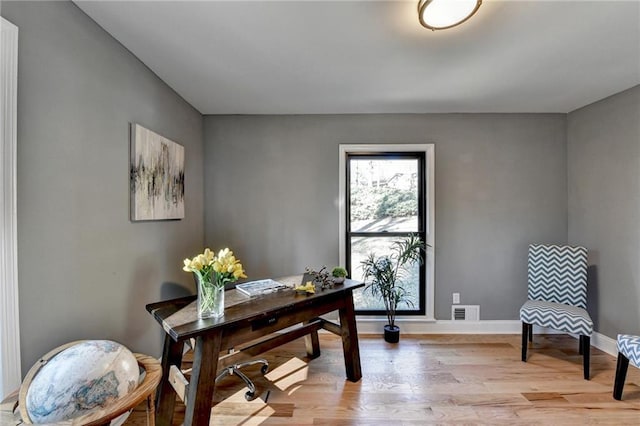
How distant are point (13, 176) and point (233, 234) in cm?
207

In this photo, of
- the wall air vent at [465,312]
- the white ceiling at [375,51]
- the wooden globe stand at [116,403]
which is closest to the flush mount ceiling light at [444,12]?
the white ceiling at [375,51]

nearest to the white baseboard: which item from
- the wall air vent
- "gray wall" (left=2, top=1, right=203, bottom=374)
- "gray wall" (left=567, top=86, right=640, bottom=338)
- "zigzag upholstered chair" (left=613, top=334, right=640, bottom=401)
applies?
the wall air vent

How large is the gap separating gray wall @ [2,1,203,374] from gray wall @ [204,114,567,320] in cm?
104

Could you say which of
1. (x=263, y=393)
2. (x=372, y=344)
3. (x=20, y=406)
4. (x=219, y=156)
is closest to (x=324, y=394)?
(x=263, y=393)

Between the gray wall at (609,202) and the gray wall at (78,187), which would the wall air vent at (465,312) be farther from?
the gray wall at (78,187)

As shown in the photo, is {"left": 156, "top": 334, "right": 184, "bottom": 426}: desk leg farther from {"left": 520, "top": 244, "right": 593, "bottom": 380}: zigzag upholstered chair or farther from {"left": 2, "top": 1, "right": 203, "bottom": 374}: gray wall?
{"left": 520, "top": 244, "right": 593, "bottom": 380}: zigzag upholstered chair

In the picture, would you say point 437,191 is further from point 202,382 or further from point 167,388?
point 167,388

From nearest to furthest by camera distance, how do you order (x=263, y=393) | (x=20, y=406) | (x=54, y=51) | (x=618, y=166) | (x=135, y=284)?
1. (x=20, y=406)
2. (x=54, y=51)
3. (x=135, y=284)
4. (x=263, y=393)
5. (x=618, y=166)

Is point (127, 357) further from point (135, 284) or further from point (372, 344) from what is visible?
point (372, 344)

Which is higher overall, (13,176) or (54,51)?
(54,51)

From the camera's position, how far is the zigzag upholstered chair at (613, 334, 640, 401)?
1.89 metres

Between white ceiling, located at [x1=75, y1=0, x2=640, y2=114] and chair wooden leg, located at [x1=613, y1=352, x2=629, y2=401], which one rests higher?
white ceiling, located at [x1=75, y1=0, x2=640, y2=114]

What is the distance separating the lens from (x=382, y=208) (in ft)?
10.7

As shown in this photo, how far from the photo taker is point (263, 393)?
213cm
